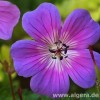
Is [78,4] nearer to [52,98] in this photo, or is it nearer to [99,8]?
[99,8]

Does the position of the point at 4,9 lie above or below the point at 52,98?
above

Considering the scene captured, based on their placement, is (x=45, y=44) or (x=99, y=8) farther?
(x=99, y=8)

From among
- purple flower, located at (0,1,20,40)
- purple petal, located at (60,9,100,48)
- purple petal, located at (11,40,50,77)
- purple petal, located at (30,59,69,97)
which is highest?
purple flower, located at (0,1,20,40)

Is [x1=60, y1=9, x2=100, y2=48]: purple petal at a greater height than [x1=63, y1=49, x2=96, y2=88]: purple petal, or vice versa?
[x1=60, y1=9, x2=100, y2=48]: purple petal

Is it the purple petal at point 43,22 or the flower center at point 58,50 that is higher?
the purple petal at point 43,22

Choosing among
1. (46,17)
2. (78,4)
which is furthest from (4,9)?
(78,4)
